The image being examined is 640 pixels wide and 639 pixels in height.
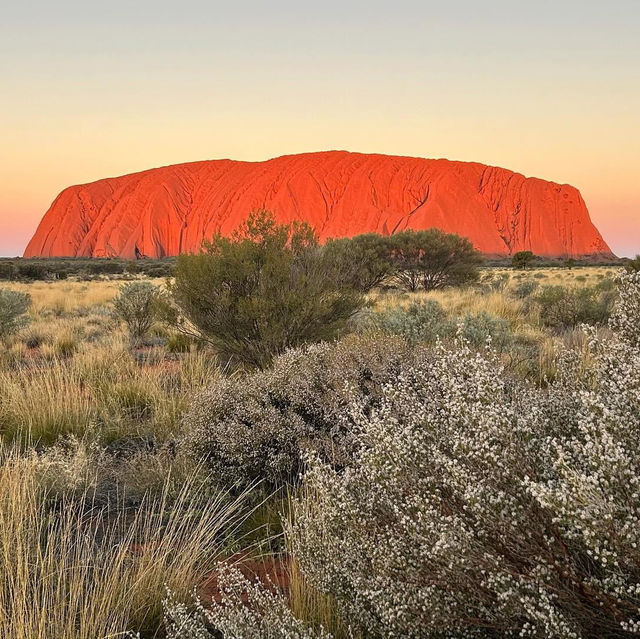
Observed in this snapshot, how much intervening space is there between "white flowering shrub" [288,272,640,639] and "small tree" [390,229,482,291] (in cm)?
2521

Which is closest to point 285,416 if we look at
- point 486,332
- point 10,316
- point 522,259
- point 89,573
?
point 89,573

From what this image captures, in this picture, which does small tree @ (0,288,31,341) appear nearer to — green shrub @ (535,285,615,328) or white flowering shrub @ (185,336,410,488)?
white flowering shrub @ (185,336,410,488)

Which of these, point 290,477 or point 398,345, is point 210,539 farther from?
point 398,345

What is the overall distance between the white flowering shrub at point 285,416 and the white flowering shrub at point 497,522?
1848mm

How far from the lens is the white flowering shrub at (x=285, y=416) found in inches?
166

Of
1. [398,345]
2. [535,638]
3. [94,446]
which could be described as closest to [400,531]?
[535,638]

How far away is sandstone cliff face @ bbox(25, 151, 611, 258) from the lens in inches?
3669

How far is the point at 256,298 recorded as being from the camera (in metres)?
7.59

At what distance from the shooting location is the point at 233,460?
4332mm

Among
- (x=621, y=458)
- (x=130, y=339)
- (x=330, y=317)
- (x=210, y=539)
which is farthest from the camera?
(x=130, y=339)

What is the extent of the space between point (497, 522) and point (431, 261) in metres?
27.1

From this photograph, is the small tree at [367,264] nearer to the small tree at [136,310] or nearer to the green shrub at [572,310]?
the green shrub at [572,310]

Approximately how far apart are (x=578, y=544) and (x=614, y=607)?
178 mm

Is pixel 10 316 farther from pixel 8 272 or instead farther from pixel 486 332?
pixel 8 272
